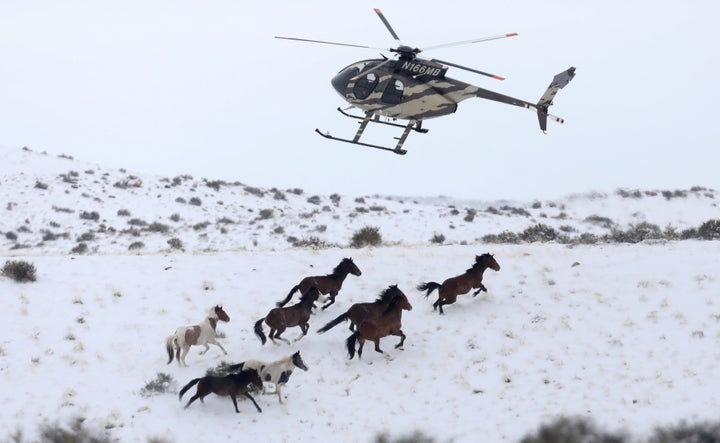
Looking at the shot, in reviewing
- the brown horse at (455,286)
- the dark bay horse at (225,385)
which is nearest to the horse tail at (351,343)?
the dark bay horse at (225,385)

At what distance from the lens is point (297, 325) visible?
15.9 metres

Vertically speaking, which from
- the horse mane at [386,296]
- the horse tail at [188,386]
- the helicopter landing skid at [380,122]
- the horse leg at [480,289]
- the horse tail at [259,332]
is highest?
the helicopter landing skid at [380,122]

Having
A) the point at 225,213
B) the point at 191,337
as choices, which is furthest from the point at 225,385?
the point at 225,213

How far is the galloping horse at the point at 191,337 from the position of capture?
1439 centimetres

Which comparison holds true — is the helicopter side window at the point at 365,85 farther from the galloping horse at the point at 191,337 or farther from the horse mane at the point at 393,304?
the galloping horse at the point at 191,337

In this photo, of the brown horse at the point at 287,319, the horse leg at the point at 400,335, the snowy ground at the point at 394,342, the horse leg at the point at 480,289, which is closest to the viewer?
the snowy ground at the point at 394,342

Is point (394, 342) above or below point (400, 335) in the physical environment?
below

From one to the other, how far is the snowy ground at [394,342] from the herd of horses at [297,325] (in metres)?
0.36

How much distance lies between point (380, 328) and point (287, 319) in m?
2.00

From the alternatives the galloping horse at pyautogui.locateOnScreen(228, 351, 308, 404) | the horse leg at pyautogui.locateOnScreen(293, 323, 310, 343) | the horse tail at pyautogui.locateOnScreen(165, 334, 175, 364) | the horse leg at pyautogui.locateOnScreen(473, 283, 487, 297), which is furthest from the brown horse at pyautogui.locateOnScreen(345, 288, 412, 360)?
the horse tail at pyautogui.locateOnScreen(165, 334, 175, 364)

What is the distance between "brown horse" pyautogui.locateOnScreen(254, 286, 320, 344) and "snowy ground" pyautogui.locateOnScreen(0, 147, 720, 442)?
0.35 meters

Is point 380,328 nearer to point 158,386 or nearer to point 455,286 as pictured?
point 455,286

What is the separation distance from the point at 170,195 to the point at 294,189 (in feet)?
29.7

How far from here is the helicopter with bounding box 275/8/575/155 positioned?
21453 millimetres
